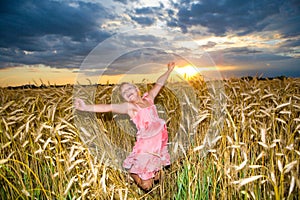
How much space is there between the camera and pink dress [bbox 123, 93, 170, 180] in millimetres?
3068

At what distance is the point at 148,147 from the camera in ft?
10.8

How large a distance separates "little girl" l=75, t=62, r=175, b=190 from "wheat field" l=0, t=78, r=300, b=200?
0.40 ft

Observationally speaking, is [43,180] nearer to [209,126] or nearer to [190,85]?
[209,126]

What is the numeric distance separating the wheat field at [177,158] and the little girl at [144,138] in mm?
122

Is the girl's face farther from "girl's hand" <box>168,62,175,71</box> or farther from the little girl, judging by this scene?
"girl's hand" <box>168,62,175,71</box>

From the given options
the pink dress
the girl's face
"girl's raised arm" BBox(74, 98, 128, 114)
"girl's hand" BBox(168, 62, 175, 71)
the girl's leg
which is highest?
"girl's hand" BBox(168, 62, 175, 71)

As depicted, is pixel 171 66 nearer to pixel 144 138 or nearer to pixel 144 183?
pixel 144 138

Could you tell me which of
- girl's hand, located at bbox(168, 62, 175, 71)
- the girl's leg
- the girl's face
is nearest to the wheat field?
the girl's leg

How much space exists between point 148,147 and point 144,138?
0.11 metres

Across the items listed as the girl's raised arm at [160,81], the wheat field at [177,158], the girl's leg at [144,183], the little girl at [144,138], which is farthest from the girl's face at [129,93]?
the girl's leg at [144,183]

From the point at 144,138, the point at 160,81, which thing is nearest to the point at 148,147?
the point at 144,138

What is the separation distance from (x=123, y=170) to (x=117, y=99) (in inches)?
73.6

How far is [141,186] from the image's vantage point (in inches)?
121

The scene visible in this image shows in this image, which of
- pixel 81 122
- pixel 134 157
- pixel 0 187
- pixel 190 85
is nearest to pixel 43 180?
pixel 0 187
